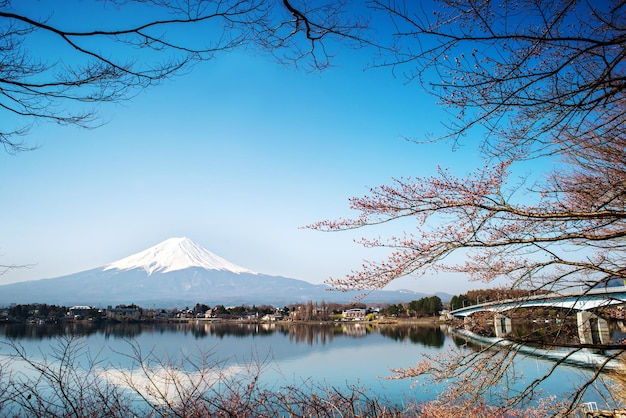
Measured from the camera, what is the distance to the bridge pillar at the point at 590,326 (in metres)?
3.35

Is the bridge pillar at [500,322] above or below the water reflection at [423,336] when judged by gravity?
above

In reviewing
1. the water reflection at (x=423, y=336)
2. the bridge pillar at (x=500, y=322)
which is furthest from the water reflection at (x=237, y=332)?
the bridge pillar at (x=500, y=322)

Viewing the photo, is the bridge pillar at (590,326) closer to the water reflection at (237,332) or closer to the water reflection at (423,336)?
the water reflection at (423,336)

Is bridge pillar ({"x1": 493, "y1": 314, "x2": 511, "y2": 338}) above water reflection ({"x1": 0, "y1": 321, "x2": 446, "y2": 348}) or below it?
above

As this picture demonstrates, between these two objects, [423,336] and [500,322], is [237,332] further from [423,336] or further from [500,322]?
[500,322]

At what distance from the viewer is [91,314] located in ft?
136

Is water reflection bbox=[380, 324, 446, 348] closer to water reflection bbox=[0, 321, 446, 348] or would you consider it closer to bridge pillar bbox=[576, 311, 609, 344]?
water reflection bbox=[0, 321, 446, 348]

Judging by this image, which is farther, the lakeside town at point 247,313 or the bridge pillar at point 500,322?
the lakeside town at point 247,313

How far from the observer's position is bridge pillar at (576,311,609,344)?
3.35 metres

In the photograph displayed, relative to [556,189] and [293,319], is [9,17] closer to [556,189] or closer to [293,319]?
[556,189]

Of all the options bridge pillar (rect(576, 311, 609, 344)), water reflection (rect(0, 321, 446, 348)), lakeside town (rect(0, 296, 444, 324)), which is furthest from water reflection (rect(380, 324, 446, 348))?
bridge pillar (rect(576, 311, 609, 344))

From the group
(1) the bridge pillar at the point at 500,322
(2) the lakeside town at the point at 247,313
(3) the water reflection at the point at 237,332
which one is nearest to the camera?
(1) the bridge pillar at the point at 500,322

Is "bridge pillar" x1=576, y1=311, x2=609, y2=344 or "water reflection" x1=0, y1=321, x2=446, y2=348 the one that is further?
"water reflection" x1=0, y1=321, x2=446, y2=348

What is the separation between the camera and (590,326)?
3.76 m
